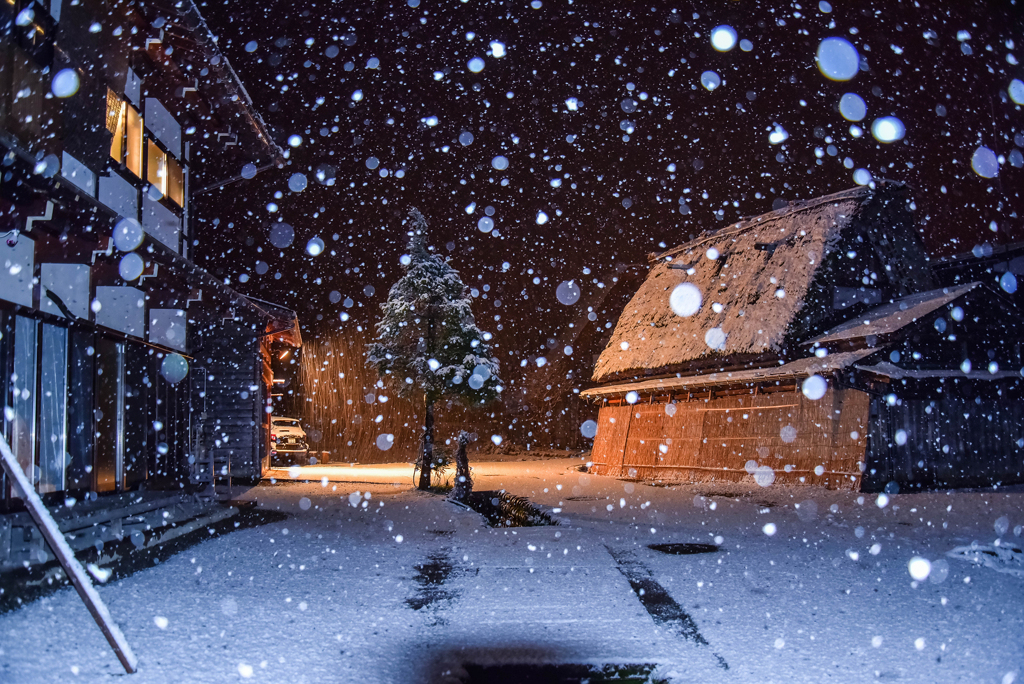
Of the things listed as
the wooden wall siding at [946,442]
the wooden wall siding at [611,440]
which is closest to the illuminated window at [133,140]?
the wooden wall siding at [946,442]

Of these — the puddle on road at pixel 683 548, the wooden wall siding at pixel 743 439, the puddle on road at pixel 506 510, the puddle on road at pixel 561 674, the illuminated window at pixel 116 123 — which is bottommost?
the puddle on road at pixel 506 510

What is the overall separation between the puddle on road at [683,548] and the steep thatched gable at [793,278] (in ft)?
31.7

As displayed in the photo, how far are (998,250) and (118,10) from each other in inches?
1118

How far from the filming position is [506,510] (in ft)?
51.8

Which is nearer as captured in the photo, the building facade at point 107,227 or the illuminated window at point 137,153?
the building facade at point 107,227

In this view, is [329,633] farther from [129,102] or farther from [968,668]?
[129,102]

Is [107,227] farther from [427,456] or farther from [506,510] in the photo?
[427,456]

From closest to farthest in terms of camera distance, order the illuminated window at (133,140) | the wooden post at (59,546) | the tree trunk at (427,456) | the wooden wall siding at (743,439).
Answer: the wooden post at (59,546) < the illuminated window at (133,140) < the wooden wall siding at (743,439) < the tree trunk at (427,456)

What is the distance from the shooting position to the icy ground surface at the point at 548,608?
177 inches

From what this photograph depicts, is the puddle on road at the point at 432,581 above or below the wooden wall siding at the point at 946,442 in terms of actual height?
below

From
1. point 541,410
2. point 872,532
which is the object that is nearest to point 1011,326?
point 872,532

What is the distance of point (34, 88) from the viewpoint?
302 inches

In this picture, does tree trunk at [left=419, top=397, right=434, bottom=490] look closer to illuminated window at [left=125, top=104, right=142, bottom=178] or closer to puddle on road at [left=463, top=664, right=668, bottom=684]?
illuminated window at [left=125, top=104, right=142, bottom=178]

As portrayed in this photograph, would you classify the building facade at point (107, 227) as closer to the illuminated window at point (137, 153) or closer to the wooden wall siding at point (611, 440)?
the illuminated window at point (137, 153)
